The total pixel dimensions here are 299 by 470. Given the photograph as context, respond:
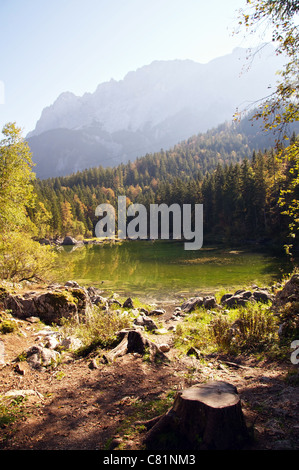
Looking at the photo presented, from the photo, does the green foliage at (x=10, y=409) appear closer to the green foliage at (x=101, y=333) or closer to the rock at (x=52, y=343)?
the green foliage at (x=101, y=333)

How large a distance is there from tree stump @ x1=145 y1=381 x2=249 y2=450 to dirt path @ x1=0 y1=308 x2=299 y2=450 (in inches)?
11.2

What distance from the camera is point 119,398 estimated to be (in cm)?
569

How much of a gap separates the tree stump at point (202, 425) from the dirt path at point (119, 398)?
286 mm

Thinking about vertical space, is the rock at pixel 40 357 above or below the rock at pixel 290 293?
below

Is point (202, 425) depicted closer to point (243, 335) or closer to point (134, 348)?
point (134, 348)

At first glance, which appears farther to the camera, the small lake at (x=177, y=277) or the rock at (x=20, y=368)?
the small lake at (x=177, y=277)

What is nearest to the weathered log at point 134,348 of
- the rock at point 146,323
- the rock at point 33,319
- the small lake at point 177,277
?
the rock at point 146,323

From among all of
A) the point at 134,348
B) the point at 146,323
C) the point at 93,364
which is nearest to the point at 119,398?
the point at 93,364

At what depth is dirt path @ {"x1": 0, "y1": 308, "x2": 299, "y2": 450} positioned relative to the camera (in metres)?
4.18

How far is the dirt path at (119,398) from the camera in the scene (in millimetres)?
4180

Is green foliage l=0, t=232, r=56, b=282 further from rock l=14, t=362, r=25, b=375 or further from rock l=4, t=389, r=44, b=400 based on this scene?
rock l=4, t=389, r=44, b=400

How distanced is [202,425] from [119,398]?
2.53m

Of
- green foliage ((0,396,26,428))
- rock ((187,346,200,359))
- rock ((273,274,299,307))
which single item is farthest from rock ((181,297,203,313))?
green foliage ((0,396,26,428))

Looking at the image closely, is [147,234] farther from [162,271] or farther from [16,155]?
[16,155]
